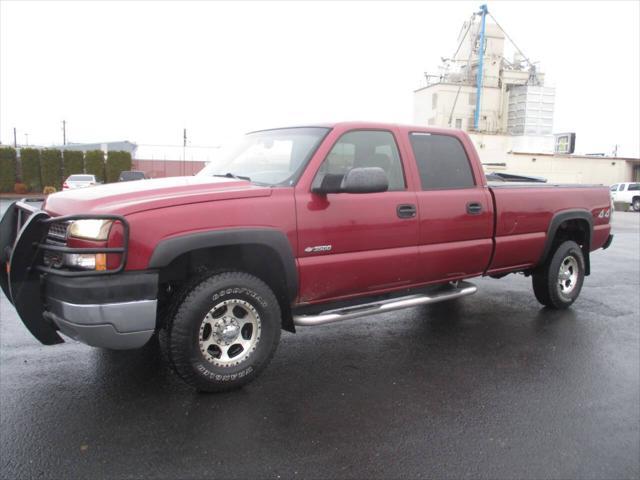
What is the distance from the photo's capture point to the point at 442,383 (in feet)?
13.2

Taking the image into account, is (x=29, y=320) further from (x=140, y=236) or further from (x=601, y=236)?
(x=601, y=236)

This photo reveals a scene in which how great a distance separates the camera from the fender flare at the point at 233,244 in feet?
10.8

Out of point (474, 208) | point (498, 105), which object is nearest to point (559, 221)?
point (474, 208)

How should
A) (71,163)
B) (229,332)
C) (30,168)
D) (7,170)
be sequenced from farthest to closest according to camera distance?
1. (71,163)
2. (30,168)
3. (7,170)
4. (229,332)

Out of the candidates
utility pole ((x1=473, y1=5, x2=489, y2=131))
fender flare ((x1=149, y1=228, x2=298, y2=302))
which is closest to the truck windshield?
fender flare ((x1=149, y1=228, x2=298, y2=302))

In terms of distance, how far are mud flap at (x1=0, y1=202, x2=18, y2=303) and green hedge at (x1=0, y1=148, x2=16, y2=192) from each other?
101 feet

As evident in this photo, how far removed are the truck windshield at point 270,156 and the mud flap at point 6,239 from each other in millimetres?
1533

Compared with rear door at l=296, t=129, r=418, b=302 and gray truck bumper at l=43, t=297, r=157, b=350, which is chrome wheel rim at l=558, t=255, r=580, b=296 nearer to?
rear door at l=296, t=129, r=418, b=302

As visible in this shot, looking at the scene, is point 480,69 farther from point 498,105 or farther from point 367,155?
point 367,155

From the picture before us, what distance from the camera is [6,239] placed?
386 centimetres

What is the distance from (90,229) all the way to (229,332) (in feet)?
3.76

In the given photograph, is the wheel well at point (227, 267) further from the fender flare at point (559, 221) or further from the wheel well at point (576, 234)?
the wheel well at point (576, 234)

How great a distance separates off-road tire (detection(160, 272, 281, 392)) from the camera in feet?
11.3

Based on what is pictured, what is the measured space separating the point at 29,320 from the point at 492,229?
4024mm
